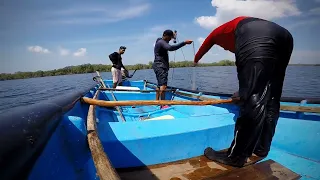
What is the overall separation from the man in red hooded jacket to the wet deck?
10cm

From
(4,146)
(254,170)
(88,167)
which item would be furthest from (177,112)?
(4,146)

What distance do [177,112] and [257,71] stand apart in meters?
2.84

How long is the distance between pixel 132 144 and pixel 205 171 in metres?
0.80

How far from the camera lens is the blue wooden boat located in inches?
29.4

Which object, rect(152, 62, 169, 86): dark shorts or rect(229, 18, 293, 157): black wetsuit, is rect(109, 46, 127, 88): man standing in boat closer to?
rect(152, 62, 169, 86): dark shorts

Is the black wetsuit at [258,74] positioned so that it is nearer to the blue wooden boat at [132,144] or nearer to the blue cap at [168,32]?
the blue wooden boat at [132,144]

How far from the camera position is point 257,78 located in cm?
171

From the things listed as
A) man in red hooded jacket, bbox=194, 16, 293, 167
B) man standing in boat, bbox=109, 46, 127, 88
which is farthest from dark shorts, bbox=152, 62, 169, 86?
man standing in boat, bbox=109, 46, 127, 88

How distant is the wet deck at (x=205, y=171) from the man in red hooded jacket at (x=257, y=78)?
0.34 feet

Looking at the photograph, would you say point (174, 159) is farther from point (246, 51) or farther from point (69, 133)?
point (246, 51)

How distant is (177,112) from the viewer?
441cm

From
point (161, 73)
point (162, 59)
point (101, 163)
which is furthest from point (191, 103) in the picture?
point (162, 59)

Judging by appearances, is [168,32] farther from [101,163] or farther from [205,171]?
[101,163]

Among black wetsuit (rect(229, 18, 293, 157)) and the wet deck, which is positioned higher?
black wetsuit (rect(229, 18, 293, 157))
